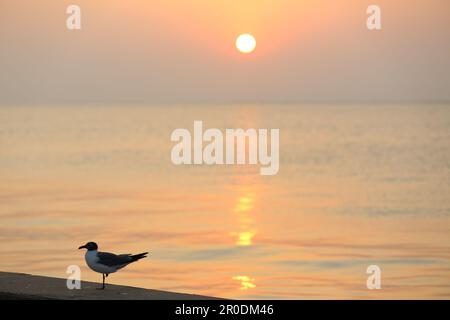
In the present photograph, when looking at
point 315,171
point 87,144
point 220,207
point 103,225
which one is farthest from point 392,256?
point 87,144

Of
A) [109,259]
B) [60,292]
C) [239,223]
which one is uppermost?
[239,223]

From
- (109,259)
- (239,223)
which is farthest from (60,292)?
(239,223)

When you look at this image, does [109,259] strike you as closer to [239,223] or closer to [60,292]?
[60,292]

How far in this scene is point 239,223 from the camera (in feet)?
86.8

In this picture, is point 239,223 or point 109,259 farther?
point 239,223

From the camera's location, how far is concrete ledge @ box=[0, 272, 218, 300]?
1109 cm

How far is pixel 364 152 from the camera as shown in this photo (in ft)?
220

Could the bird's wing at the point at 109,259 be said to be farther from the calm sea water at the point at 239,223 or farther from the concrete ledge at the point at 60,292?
the calm sea water at the point at 239,223

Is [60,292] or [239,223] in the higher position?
[239,223]

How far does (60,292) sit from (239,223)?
1526cm

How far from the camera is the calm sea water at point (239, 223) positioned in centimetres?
1831

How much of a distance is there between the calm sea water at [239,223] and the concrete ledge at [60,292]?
5.08 metres

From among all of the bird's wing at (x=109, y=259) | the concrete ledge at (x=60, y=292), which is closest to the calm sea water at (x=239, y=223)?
the bird's wing at (x=109, y=259)
